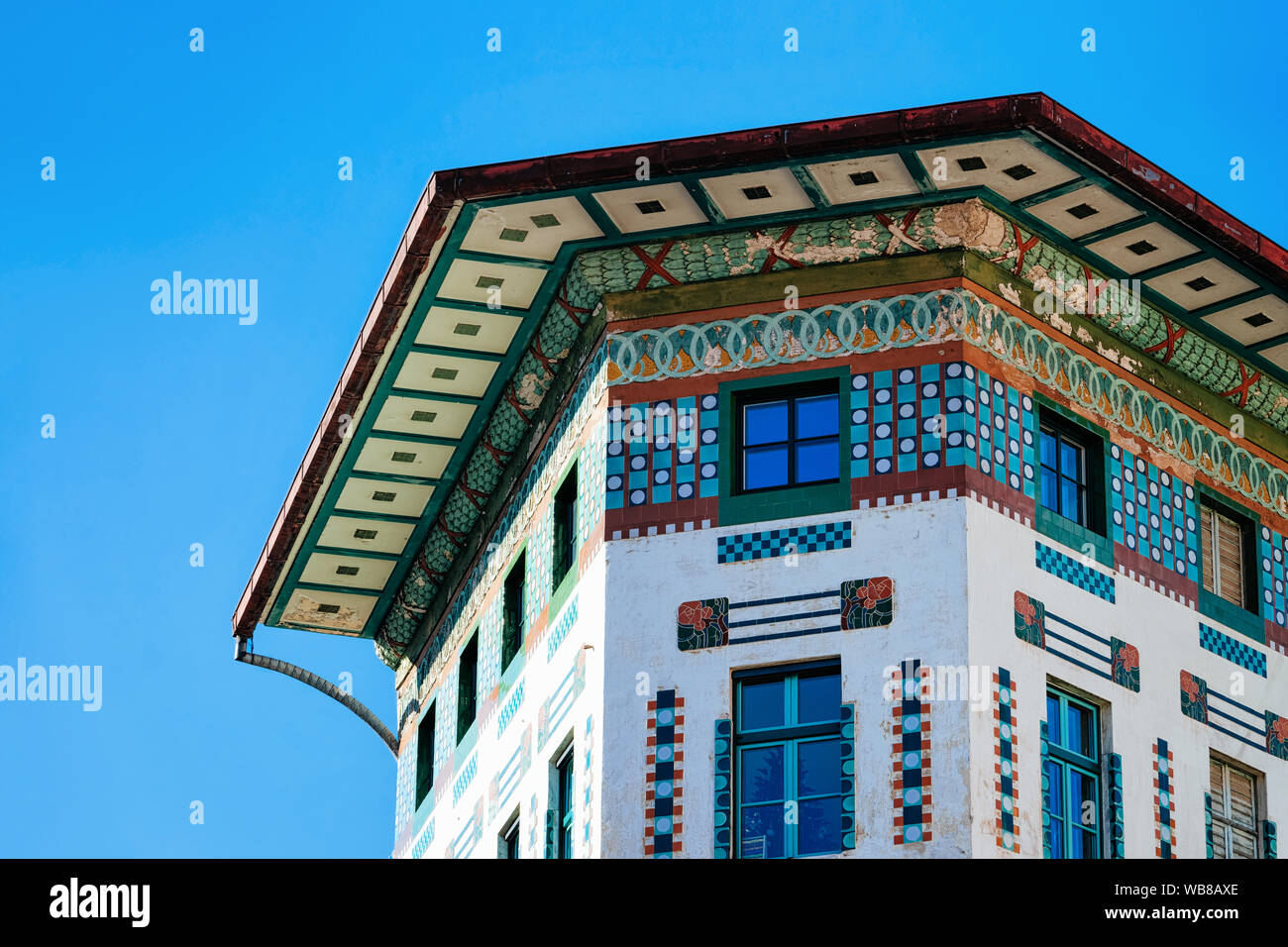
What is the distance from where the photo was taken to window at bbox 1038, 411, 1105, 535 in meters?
25.6

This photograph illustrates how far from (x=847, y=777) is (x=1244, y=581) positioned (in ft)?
17.6

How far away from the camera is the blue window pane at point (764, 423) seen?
25.5 m

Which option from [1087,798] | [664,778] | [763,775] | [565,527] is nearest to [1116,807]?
[1087,798]

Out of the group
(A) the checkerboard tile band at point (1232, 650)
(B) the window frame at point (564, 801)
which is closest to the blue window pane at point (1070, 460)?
(A) the checkerboard tile band at point (1232, 650)

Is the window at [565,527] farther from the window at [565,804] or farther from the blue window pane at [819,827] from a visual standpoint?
the blue window pane at [819,827]

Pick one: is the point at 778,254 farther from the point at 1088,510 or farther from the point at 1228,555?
the point at 1228,555

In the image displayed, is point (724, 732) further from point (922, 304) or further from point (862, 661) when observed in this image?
point (922, 304)

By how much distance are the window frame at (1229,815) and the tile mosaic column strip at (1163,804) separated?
57 cm

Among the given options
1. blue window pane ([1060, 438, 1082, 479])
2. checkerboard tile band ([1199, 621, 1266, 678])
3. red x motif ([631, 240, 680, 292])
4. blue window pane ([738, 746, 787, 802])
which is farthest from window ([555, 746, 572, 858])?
checkerboard tile band ([1199, 621, 1266, 678])

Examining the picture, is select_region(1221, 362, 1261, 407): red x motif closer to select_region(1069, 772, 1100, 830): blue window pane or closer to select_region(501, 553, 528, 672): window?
select_region(1069, 772, 1100, 830): blue window pane

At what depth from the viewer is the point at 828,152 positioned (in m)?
24.5

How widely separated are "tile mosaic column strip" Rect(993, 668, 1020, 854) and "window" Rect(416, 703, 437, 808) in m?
9.09

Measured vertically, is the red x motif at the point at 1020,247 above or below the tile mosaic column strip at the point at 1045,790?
above

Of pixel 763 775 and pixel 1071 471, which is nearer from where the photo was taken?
pixel 763 775
